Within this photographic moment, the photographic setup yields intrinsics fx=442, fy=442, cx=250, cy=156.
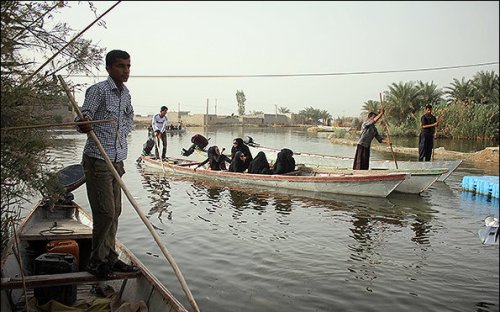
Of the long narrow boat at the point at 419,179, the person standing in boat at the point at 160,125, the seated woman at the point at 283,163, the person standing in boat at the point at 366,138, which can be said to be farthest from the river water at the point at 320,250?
the person standing in boat at the point at 160,125

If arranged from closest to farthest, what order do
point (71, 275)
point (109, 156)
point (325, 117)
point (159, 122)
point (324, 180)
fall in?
point (71, 275)
point (109, 156)
point (324, 180)
point (159, 122)
point (325, 117)

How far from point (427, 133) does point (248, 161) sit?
5.08 meters

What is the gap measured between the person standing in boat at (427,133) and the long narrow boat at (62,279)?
9564 mm

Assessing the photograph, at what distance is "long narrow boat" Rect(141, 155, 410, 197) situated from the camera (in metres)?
10.4

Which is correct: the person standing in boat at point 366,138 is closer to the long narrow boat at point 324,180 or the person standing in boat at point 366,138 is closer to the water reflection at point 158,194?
the long narrow boat at point 324,180

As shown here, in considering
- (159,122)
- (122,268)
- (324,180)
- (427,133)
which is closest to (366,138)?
(324,180)

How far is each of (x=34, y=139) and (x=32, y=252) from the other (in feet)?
6.32

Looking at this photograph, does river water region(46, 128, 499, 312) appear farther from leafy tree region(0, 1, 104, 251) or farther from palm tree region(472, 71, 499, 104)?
palm tree region(472, 71, 499, 104)

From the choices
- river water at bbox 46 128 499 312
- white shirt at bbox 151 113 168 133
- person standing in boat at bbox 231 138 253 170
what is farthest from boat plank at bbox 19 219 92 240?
white shirt at bbox 151 113 168 133

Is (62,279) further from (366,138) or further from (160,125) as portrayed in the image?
(160,125)

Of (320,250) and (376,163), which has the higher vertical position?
(376,163)

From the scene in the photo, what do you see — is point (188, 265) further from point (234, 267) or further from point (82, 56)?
point (82, 56)

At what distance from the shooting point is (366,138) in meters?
11.3

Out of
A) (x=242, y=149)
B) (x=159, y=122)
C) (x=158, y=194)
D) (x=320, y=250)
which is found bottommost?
(x=320, y=250)
